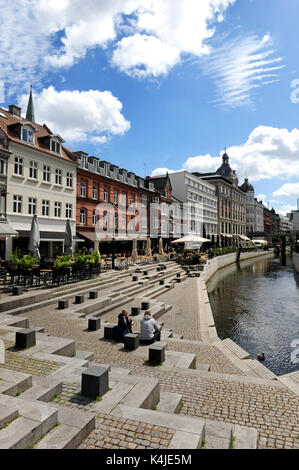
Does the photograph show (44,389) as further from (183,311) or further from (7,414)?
(183,311)

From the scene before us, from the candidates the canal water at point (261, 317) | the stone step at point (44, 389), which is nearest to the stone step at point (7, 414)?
the stone step at point (44, 389)

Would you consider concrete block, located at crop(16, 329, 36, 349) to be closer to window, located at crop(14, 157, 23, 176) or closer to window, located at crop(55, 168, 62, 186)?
window, located at crop(14, 157, 23, 176)

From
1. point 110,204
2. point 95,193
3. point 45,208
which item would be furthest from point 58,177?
point 110,204

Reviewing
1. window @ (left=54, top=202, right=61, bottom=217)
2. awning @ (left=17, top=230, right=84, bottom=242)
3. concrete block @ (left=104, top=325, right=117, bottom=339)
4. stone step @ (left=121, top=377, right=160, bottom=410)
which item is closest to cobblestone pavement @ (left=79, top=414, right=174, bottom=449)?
stone step @ (left=121, top=377, right=160, bottom=410)

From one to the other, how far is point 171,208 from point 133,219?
46.5 ft

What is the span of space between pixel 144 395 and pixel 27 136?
2610cm

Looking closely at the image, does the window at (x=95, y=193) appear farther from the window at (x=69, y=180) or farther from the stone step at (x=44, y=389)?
the stone step at (x=44, y=389)

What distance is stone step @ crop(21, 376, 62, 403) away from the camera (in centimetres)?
458

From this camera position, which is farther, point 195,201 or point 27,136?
point 195,201

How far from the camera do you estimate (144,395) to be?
15.6 ft

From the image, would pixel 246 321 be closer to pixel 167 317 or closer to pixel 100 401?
pixel 167 317

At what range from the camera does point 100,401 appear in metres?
4.74

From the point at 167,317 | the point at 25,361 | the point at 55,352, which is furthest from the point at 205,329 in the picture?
the point at 25,361

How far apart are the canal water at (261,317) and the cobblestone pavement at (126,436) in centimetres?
783
